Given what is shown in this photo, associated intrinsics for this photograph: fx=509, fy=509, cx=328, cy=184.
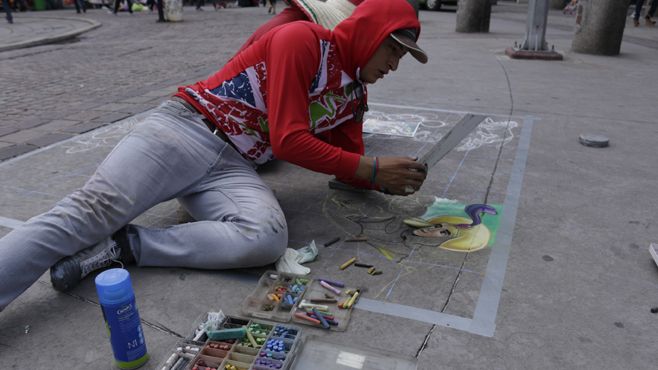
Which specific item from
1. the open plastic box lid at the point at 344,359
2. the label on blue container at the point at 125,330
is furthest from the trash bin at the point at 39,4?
the open plastic box lid at the point at 344,359

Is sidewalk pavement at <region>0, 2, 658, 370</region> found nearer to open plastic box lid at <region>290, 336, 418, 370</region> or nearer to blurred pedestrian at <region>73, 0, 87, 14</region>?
open plastic box lid at <region>290, 336, 418, 370</region>

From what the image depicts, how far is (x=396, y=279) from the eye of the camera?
2.24 metres

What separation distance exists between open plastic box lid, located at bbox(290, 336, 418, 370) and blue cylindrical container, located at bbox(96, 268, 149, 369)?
1.72 feet

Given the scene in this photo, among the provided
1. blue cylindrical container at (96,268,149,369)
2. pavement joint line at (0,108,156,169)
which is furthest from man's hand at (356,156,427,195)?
pavement joint line at (0,108,156,169)

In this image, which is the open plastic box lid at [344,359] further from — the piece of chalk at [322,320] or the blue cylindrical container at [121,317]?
the blue cylindrical container at [121,317]

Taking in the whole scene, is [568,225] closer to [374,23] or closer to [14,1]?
[374,23]

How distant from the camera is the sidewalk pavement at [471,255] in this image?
6.07ft

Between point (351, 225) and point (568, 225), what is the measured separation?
116cm

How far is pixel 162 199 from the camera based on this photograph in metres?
2.38

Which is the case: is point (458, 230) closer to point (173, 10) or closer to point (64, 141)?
point (64, 141)

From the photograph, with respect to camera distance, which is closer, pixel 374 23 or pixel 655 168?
pixel 374 23

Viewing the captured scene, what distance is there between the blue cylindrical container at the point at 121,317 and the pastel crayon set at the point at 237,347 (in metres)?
0.11

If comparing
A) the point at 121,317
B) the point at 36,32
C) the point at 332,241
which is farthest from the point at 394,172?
the point at 36,32

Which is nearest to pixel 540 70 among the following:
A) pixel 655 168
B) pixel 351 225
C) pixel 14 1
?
pixel 655 168
